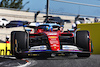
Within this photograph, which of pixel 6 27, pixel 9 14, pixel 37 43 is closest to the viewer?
pixel 37 43

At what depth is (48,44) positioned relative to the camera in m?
7.38

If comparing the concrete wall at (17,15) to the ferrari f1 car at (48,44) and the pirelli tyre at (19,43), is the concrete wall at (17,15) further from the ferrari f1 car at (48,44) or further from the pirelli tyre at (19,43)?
the pirelli tyre at (19,43)

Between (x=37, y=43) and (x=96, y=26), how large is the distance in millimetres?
5862

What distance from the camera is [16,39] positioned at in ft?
24.0

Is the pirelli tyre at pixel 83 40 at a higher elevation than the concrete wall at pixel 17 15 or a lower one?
lower

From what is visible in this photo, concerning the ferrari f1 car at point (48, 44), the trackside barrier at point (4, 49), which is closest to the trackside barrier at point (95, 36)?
the ferrari f1 car at point (48, 44)

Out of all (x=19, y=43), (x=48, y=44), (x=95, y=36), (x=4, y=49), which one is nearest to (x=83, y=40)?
(x=48, y=44)

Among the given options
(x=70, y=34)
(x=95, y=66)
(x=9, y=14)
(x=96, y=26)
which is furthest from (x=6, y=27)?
(x=95, y=66)

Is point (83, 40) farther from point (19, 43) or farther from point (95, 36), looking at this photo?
point (95, 36)

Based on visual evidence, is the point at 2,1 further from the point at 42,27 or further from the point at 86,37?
the point at 86,37

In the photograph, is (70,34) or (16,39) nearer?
(16,39)

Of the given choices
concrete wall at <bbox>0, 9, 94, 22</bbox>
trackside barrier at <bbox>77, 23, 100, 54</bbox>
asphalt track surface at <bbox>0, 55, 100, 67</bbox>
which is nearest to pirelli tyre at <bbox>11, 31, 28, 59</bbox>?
asphalt track surface at <bbox>0, 55, 100, 67</bbox>

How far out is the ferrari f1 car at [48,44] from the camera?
718 centimetres

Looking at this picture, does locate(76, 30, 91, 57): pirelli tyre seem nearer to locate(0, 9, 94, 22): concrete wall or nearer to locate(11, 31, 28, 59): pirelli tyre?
locate(11, 31, 28, 59): pirelli tyre
